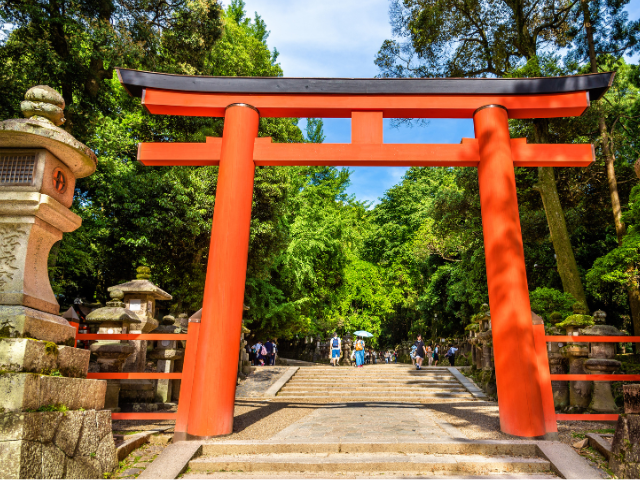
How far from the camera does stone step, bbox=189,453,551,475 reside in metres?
3.58

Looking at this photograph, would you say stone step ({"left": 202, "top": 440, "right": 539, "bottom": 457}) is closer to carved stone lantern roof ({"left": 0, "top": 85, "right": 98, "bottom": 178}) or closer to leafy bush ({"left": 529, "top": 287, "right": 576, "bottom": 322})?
carved stone lantern roof ({"left": 0, "top": 85, "right": 98, "bottom": 178})

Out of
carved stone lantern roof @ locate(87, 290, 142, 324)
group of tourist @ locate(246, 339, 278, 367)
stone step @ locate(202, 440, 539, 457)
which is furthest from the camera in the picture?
group of tourist @ locate(246, 339, 278, 367)

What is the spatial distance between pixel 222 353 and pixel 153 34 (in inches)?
364

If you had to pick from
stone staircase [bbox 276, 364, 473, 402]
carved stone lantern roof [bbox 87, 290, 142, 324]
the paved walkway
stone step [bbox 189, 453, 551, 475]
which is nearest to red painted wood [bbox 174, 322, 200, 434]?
stone step [bbox 189, 453, 551, 475]

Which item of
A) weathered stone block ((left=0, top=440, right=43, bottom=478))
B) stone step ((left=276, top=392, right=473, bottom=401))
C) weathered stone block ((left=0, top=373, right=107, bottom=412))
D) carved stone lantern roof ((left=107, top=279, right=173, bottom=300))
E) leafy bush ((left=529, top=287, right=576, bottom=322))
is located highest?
leafy bush ((left=529, top=287, right=576, bottom=322))

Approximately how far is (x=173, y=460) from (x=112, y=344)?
323cm

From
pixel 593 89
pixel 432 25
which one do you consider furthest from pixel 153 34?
pixel 593 89

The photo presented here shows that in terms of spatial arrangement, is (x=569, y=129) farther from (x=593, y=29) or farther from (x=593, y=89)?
(x=593, y=89)

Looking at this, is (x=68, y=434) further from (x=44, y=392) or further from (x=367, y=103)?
(x=367, y=103)

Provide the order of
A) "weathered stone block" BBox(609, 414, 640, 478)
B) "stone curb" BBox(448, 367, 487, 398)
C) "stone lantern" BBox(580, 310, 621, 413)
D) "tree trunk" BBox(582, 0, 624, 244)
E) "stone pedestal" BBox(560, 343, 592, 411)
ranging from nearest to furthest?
"weathered stone block" BBox(609, 414, 640, 478) < "stone lantern" BBox(580, 310, 621, 413) < "stone pedestal" BBox(560, 343, 592, 411) < "stone curb" BBox(448, 367, 487, 398) < "tree trunk" BBox(582, 0, 624, 244)

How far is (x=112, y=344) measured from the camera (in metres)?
6.31

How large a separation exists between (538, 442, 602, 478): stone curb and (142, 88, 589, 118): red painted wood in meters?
4.09

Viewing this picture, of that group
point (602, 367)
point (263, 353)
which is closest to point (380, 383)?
point (602, 367)

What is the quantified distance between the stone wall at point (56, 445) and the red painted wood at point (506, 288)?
391cm
